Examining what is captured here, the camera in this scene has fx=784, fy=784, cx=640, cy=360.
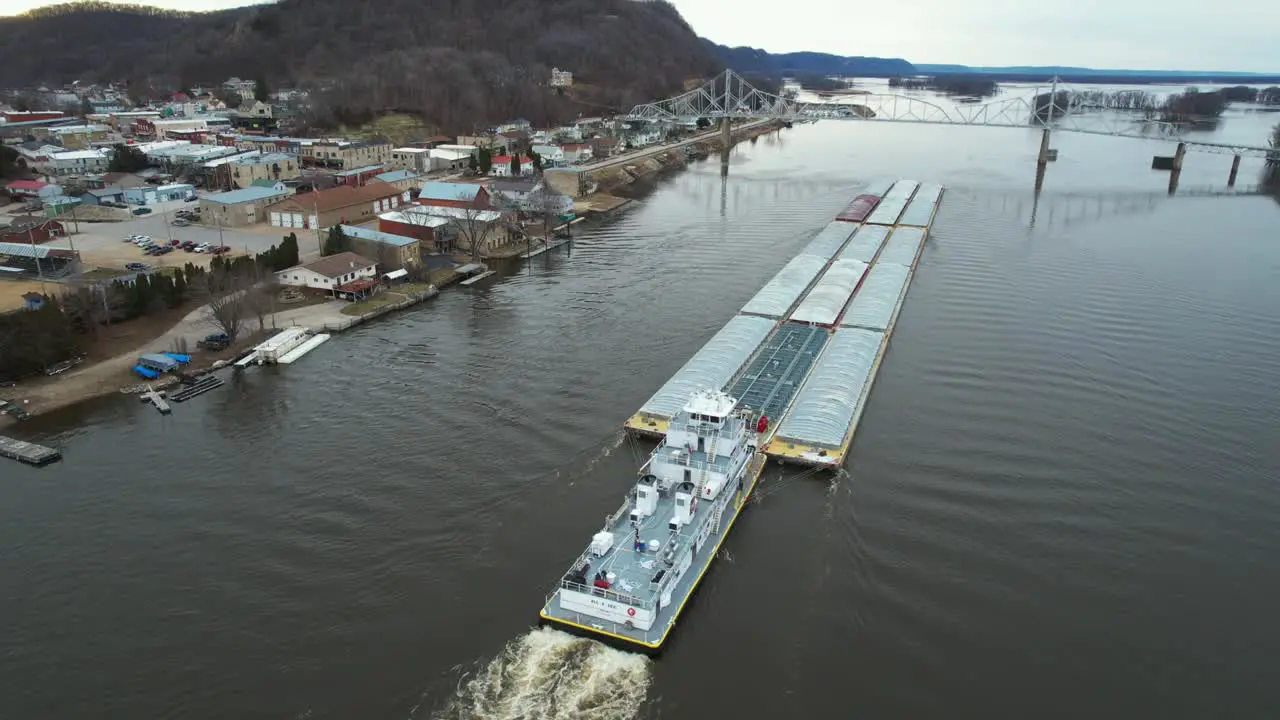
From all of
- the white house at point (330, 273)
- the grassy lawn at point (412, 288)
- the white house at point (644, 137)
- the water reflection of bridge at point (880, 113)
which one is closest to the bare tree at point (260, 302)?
the white house at point (330, 273)

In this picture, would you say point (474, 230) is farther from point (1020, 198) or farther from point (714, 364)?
point (1020, 198)

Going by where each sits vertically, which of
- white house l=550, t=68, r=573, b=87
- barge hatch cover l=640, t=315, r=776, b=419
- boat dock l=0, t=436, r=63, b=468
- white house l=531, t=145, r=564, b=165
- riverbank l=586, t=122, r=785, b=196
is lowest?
boat dock l=0, t=436, r=63, b=468

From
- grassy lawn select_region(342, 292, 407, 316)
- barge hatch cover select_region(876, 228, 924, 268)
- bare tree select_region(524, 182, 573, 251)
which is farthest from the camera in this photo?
bare tree select_region(524, 182, 573, 251)

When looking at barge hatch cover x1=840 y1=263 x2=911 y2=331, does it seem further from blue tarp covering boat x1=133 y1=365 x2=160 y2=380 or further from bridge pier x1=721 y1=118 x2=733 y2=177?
bridge pier x1=721 y1=118 x2=733 y2=177

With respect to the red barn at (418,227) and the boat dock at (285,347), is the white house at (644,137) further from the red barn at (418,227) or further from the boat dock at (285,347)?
the boat dock at (285,347)

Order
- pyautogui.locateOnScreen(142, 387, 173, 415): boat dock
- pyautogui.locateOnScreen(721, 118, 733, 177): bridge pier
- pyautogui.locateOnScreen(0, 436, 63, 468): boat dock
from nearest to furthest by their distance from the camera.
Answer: pyautogui.locateOnScreen(0, 436, 63, 468): boat dock, pyautogui.locateOnScreen(142, 387, 173, 415): boat dock, pyautogui.locateOnScreen(721, 118, 733, 177): bridge pier

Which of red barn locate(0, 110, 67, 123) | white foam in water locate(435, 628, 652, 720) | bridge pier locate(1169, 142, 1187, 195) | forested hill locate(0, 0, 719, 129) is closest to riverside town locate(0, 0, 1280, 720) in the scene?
white foam in water locate(435, 628, 652, 720)

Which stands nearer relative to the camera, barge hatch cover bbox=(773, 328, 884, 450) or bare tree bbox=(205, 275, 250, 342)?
barge hatch cover bbox=(773, 328, 884, 450)
